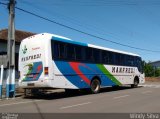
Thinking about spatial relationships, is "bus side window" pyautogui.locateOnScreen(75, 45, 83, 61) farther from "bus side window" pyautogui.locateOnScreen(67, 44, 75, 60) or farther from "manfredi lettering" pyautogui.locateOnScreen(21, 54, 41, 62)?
"manfredi lettering" pyautogui.locateOnScreen(21, 54, 41, 62)

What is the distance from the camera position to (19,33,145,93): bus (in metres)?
16.7

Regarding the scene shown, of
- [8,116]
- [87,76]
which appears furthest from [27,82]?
[8,116]

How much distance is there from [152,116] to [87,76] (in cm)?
952

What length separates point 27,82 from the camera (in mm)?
17484

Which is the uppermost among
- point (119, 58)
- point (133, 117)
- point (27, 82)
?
point (119, 58)

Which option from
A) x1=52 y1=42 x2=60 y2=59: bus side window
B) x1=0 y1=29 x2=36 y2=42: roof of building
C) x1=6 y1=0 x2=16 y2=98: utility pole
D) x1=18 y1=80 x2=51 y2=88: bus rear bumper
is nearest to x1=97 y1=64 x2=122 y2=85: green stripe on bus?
x1=52 y1=42 x2=60 y2=59: bus side window

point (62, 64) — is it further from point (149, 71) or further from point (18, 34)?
point (149, 71)

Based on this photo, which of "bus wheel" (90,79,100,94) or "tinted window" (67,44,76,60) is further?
"bus wheel" (90,79,100,94)

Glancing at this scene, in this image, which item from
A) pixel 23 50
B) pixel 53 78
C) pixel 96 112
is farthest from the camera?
pixel 23 50

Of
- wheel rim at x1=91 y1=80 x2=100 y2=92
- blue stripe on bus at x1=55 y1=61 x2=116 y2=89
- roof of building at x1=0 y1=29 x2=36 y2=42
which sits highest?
roof of building at x1=0 y1=29 x2=36 y2=42

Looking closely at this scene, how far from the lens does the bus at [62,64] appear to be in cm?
1673

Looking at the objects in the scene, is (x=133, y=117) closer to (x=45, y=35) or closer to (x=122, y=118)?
(x=122, y=118)

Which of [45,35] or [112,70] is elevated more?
[45,35]

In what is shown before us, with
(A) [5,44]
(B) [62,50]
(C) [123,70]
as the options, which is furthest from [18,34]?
(B) [62,50]
